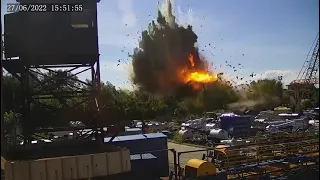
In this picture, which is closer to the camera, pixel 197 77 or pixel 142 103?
pixel 197 77

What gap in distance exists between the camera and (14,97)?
1513 centimetres

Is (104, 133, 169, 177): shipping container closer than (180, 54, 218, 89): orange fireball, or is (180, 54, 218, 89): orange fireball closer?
(104, 133, 169, 177): shipping container

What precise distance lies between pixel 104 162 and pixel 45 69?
7.60m

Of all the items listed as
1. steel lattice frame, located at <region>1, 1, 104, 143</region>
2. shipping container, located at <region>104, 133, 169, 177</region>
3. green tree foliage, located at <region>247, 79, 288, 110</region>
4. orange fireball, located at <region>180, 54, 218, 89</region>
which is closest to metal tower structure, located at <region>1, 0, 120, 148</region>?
steel lattice frame, located at <region>1, 1, 104, 143</region>

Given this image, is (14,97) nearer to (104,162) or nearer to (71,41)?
(71,41)

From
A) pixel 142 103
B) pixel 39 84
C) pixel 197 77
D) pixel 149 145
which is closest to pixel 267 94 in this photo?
pixel 197 77

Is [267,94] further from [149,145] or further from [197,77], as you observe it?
[149,145]

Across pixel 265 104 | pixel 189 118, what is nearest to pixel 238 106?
pixel 265 104

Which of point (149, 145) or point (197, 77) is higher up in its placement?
point (197, 77)
